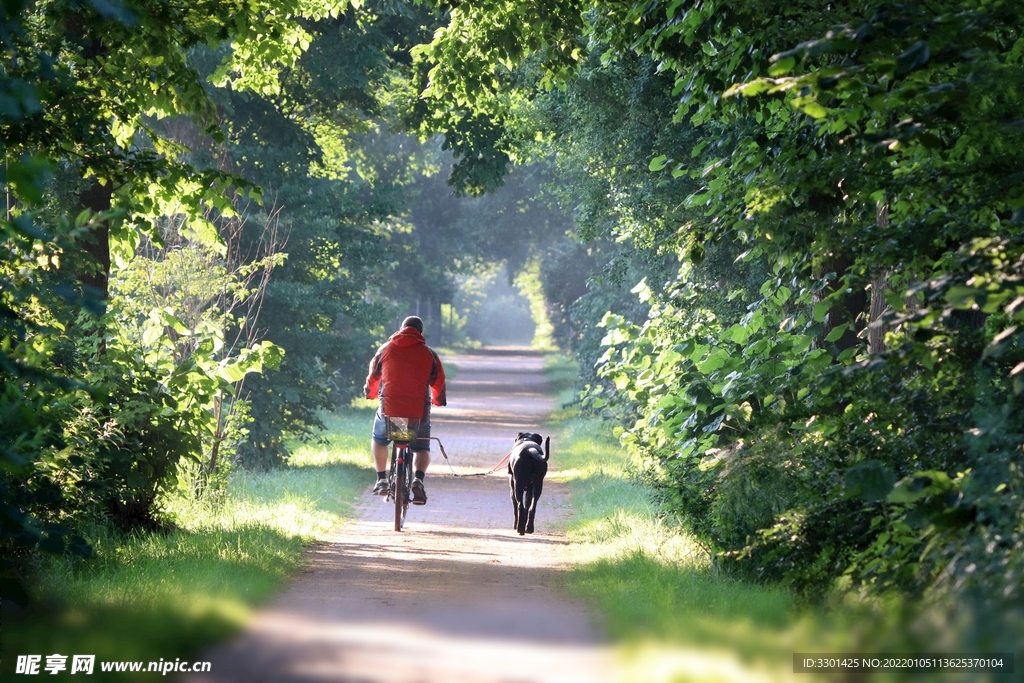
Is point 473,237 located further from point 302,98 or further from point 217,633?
point 217,633

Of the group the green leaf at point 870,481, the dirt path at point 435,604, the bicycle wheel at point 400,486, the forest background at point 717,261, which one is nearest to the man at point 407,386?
the bicycle wheel at point 400,486

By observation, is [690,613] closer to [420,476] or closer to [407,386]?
[407,386]

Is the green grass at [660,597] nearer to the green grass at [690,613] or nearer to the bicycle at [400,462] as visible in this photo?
the green grass at [690,613]

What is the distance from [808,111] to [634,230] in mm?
10494

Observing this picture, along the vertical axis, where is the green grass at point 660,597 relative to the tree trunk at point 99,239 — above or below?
below

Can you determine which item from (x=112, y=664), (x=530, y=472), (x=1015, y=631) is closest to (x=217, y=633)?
(x=112, y=664)

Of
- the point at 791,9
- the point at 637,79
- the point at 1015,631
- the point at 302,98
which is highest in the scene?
the point at 302,98

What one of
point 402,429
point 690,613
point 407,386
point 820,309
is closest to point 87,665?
point 690,613

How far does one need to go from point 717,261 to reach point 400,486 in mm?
6437

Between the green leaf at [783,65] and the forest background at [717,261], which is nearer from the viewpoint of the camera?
the forest background at [717,261]

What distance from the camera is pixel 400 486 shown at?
1310 centimetres

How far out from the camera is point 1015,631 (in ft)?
11.2

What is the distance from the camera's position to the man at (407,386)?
13164 millimetres

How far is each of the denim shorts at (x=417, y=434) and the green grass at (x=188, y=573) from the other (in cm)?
114
